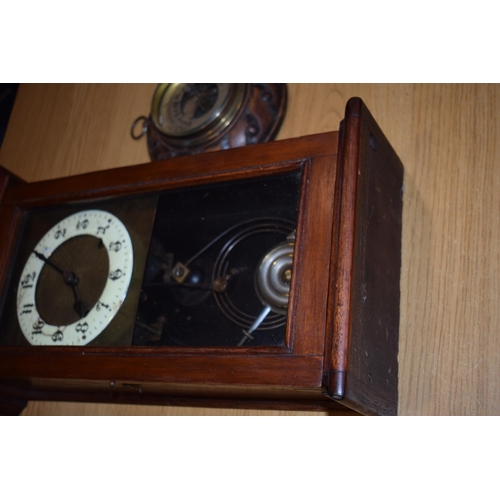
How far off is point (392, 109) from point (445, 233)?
31cm

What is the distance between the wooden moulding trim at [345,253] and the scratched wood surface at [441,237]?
0.28 metres

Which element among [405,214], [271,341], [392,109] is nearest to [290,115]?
[392,109]

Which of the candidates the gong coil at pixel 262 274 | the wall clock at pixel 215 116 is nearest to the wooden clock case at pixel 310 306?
the gong coil at pixel 262 274

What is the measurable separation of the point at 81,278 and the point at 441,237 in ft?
2.20

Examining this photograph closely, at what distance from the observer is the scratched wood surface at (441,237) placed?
3.53ft

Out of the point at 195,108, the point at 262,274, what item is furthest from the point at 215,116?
the point at 262,274

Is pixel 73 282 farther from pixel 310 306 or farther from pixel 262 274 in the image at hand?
pixel 310 306

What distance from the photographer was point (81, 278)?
123cm

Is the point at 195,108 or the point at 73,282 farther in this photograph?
the point at 195,108

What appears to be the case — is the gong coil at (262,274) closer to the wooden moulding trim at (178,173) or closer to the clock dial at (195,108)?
the wooden moulding trim at (178,173)

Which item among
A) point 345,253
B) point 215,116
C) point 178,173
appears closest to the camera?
point 345,253

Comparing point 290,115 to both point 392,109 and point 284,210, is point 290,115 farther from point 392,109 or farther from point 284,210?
point 284,210

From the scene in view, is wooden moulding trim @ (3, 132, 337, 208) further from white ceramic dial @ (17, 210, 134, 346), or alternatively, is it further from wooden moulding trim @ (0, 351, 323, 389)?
wooden moulding trim @ (0, 351, 323, 389)

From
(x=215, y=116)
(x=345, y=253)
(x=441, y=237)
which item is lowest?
(x=345, y=253)
